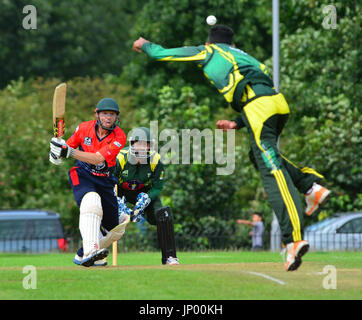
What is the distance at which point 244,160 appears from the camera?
78.3 feet

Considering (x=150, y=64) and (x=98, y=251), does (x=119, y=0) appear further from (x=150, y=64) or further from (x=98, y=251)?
(x=98, y=251)

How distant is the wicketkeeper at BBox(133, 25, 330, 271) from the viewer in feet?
27.4

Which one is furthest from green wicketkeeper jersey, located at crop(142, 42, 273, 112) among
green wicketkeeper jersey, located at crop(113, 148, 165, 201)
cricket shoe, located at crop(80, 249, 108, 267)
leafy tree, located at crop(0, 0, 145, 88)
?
leafy tree, located at crop(0, 0, 145, 88)

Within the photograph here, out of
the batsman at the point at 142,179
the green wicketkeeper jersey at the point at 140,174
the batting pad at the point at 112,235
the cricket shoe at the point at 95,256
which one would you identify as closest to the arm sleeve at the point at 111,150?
the batting pad at the point at 112,235

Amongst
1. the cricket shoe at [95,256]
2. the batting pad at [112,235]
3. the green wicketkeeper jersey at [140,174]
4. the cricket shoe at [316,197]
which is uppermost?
the green wicketkeeper jersey at [140,174]

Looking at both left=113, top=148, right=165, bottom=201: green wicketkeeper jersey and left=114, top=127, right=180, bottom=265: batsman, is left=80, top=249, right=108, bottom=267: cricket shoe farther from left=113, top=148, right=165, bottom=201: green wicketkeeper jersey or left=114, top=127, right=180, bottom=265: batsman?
left=113, top=148, right=165, bottom=201: green wicketkeeper jersey

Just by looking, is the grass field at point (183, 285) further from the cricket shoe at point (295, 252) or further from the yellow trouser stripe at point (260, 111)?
the yellow trouser stripe at point (260, 111)

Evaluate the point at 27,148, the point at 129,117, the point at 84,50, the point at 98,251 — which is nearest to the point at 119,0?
the point at 84,50

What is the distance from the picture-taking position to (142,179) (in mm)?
12016

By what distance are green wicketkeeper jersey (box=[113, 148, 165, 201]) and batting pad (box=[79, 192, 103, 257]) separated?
194 centimetres

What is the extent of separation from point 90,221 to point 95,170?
0.92 m

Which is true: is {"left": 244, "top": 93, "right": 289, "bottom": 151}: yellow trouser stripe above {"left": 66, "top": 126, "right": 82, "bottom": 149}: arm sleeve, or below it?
above

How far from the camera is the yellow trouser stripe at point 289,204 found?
8266 millimetres

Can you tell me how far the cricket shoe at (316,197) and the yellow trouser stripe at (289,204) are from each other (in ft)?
1.02
